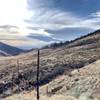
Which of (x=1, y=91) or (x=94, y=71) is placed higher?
(x=94, y=71)

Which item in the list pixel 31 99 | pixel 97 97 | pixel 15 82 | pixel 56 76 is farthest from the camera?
pixel 15 82

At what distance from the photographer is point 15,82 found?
343 ft

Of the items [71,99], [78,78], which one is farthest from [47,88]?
[71,99]

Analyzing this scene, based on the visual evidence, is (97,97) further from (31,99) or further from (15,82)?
(15,82)

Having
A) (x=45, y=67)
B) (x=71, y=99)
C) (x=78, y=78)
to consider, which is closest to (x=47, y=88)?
(x=78, y=78)

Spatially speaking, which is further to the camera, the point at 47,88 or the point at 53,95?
the point at 47,88

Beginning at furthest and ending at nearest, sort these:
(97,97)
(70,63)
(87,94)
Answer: (70,63), (87,94), (97,97)

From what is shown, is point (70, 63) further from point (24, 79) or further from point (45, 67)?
point (24, 79)

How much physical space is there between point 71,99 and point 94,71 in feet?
60.2

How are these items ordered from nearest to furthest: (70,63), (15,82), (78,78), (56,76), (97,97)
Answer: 1. (97,97)
2. (78,78)
3. (56,76)
4. (15,82)
5. (70,63)

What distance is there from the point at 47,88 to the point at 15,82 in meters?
23.3

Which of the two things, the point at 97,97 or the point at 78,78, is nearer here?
the point at 97,97

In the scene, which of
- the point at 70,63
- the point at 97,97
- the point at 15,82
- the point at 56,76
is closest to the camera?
the point at 97,97

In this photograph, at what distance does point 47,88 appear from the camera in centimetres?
8344
